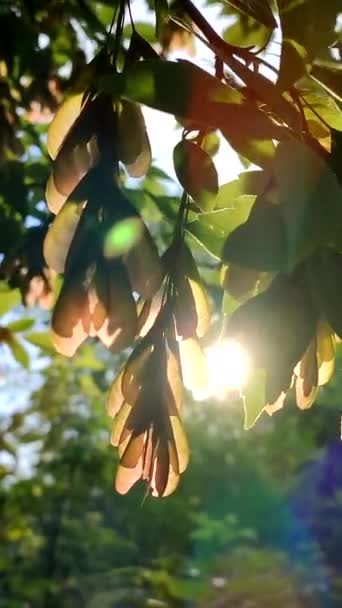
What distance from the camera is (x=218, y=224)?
552 mm

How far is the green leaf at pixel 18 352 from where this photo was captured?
154 cm

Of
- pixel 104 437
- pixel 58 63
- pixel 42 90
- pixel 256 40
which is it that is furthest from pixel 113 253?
pixel 104 437

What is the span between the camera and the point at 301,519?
20.6 feet

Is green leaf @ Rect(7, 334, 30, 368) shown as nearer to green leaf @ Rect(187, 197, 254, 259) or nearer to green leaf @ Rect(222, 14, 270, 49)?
green leaf @ Rect(222, 14, 270, 49)

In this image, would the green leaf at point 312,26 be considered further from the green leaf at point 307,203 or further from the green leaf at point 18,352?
the green leaf at point 18,352

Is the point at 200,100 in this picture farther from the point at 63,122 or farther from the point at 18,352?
the point at 18,352

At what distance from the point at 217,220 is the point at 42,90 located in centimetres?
92

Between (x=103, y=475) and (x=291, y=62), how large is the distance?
3.35 meters

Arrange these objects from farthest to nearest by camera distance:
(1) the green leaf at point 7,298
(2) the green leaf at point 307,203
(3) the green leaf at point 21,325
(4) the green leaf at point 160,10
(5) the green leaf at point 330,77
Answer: (3) the green leaf at point 21,325 → (1) the green leaf at point 7,298 → (4) the green leaf at point 160,10 → (5) the green leaf at point 330,77 → (2) the green leaf at point 307,203

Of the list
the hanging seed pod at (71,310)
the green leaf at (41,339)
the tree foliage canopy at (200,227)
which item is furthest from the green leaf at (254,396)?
A: the green leaf at (41,339)

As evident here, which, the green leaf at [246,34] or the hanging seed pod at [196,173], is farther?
the green leaf at [246,34]

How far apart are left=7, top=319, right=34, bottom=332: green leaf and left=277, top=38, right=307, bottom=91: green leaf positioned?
1037 millimetres

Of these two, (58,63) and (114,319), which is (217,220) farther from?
(58,63)

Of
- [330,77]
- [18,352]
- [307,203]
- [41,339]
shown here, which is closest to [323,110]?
[330,77]
